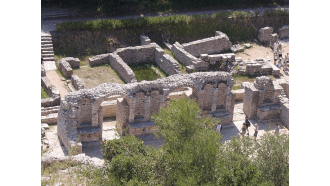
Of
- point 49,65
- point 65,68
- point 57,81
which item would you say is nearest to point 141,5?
point 49,65

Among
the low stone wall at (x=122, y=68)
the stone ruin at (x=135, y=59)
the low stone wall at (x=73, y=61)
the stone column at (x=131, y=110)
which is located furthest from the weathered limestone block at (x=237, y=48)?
the stone column at (x=131, y=110)

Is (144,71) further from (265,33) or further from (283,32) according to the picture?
(283,32)

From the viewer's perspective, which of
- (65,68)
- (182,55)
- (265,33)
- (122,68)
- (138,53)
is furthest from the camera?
(265,33)

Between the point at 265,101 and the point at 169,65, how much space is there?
24.6 feet

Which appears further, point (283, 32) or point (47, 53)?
point (283, 32)

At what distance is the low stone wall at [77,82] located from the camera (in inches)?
1336

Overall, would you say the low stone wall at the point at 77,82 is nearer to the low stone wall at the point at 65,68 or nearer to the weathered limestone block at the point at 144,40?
the low stone wall at the point at 65,68

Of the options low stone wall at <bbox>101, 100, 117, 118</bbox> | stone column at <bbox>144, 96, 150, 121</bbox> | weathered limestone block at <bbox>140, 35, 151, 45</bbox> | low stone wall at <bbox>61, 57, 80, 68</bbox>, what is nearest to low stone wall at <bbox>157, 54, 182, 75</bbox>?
weathered limestone block at <bbox>140, 35, 151, 45</bbox>

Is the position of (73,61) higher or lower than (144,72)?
higher

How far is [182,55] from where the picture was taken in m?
39.7

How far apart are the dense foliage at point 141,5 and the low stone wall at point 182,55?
588 centimetres

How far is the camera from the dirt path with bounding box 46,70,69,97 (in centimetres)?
3431

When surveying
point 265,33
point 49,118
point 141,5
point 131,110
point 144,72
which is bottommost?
point 49,118

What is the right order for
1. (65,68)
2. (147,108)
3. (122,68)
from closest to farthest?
(147,108), (65,68), (122,68)
